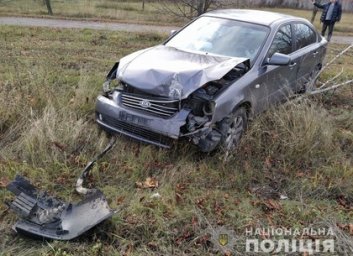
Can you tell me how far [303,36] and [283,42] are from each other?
0.97m

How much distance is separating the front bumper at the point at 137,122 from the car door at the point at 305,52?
2.86 metres

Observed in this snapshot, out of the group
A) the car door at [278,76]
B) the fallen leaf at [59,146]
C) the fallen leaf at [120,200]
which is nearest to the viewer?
the fallen leaf at [120,200]

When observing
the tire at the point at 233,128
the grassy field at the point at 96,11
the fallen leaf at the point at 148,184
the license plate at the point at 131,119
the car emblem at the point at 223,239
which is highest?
the license plate at the point at 131,119

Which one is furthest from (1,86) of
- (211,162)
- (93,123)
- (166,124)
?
(211,162)

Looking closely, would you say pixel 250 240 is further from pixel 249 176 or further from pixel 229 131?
pixel 229 131

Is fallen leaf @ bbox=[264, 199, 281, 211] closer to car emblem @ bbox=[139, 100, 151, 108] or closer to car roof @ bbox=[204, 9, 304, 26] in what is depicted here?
car emblem @ bbox=[139, 100, 151, 108]

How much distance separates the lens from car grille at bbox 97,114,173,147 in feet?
14.9

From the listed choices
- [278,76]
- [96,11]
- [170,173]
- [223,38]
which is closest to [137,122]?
[170,173]

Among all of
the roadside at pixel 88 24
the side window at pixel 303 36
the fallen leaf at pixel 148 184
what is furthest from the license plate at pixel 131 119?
the roadside at pixel 88 24

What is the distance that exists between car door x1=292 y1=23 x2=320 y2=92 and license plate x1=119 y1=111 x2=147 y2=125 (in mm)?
3018

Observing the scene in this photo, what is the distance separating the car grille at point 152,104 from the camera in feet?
14.9

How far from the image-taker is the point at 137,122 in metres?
4.58

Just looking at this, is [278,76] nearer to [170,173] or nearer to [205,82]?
[205,82]

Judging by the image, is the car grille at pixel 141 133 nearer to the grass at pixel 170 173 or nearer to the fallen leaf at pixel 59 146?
the grass at pixel 170 173
